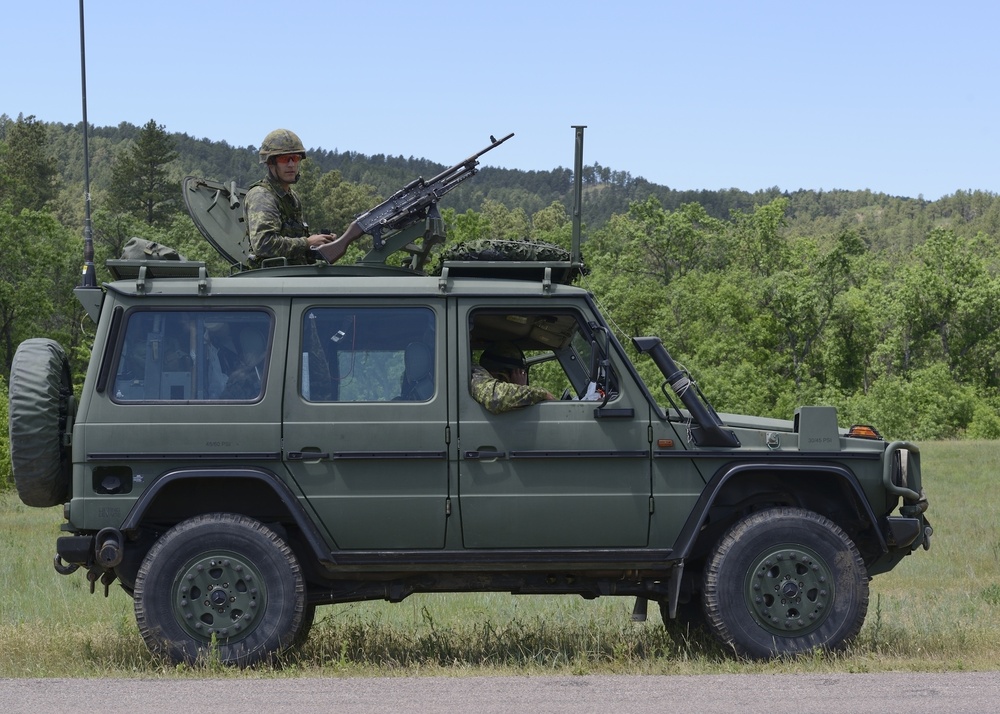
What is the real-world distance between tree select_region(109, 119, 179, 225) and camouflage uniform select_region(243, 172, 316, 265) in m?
71.1

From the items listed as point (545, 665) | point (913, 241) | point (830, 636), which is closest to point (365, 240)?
point (545, 665)

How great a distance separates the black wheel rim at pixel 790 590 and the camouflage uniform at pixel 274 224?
3540 mm

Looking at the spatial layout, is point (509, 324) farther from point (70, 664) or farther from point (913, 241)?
point (913, 241)

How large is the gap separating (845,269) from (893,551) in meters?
60.3

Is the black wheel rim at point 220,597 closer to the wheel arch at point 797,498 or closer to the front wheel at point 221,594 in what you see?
the front wheel at point 221,594

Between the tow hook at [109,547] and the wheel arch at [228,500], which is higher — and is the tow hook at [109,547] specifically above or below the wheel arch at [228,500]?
below

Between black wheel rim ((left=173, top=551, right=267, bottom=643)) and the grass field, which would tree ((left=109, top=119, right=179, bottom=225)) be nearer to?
the grass field

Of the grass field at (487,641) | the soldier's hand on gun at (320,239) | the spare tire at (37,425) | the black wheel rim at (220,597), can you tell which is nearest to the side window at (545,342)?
the soldier's hand on gun at (320,239)

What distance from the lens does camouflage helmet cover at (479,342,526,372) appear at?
7875 mm

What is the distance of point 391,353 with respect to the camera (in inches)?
292

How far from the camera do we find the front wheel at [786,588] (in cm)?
740

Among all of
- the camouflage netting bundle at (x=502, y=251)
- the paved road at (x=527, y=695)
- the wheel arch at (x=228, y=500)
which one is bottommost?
the paved road at (x=527, y=695)

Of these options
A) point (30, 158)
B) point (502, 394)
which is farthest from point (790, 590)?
point (30, 158)

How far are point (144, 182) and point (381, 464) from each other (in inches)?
2930
